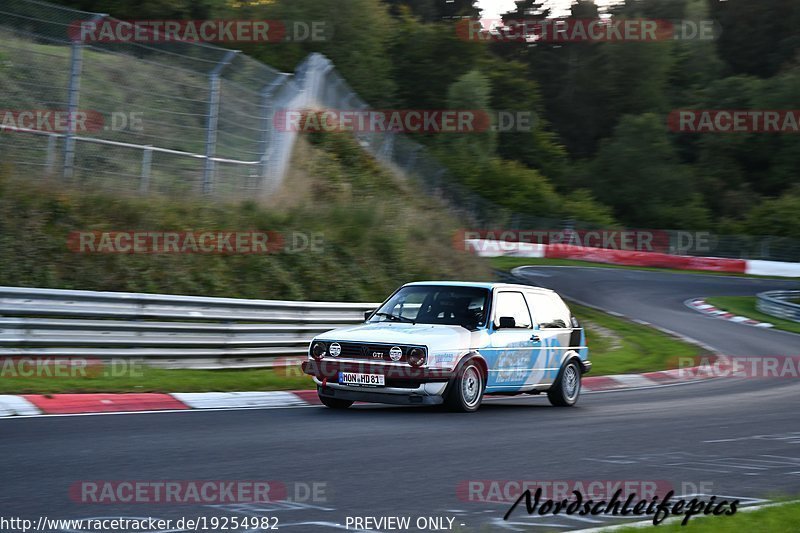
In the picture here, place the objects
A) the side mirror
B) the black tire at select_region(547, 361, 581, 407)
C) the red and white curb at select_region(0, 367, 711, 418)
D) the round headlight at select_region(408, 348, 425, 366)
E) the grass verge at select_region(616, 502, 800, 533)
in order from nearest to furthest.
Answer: the grass verge at select_region(616, 502, 800, 533) < the red and white curb at select_region(0, 367, 711, 418) < the round headlight at select_region(408, 348, 425, 366) < the side mirror < the black tire at select_region(547, 361, 581, 407)

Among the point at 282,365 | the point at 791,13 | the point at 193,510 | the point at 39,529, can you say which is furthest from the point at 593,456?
the point at 791,13

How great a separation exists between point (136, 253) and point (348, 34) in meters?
54.4

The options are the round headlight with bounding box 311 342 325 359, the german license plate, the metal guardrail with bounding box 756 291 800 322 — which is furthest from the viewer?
the metal guardrail with bounding box 756 291 800 322

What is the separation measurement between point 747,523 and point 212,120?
12.7 meters

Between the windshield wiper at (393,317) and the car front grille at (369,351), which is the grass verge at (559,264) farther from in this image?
the car front grille at (369,351)

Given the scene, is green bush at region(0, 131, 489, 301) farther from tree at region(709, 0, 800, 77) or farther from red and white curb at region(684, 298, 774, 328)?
tree at region(709, 0, 800, 77)

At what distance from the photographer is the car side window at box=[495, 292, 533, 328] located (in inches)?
490

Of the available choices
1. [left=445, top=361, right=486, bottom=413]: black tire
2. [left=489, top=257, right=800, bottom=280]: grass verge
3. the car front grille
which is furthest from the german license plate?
[left=489, top=257, right=800, bottom=280]: grass verge

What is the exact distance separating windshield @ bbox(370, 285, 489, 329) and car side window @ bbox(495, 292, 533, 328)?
0.20 m

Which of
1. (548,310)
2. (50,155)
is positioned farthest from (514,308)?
(50,155)

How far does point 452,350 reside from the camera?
11.3m

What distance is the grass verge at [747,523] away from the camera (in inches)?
228

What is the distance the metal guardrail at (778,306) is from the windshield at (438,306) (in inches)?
874

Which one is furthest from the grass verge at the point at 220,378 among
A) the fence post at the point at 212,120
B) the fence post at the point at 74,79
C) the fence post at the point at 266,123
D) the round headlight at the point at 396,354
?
the fence post at the point at 266,123
